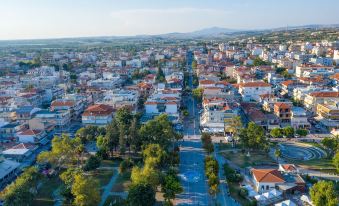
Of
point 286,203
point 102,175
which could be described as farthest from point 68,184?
point 286,203

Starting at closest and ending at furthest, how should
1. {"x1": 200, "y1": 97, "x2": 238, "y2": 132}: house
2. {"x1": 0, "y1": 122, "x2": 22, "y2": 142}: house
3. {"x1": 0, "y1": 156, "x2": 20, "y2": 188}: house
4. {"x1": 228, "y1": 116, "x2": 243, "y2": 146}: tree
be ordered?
1. {"x1": 0, "y1": 156, "x2": 20, "y2": 188}: house
2. {"x1": 228, "y1": 116, "x2": 243, "y2": 146}: tree
3. {"x1": 0, "y1": 122, "x2": 22, "y2": 142}: house
4. {"x1": 200, "y1": 97, "x2": 238, "y2": 132}: house

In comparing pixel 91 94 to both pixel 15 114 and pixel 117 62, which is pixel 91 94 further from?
pixel 117 62

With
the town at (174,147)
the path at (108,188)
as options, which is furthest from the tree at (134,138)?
the path at (108,188)

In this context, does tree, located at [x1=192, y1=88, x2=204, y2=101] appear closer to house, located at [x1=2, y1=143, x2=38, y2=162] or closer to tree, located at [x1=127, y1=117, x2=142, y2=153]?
tree, located at [x1=127, y1=117, x2=142, y2=153]

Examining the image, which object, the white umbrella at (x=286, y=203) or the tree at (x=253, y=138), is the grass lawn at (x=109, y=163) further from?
the white umbrella at (x=286, y=203)

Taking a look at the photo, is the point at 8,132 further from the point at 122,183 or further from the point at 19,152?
the point at 122,183

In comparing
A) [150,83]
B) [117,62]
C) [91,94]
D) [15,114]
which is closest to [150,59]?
[117,62]

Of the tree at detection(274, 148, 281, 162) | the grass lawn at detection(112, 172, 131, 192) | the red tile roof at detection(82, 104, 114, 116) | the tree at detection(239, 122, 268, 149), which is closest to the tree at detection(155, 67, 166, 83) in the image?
the red tile roof at detection(82, 104, 114, 116)

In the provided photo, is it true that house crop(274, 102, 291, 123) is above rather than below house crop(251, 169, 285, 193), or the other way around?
above
